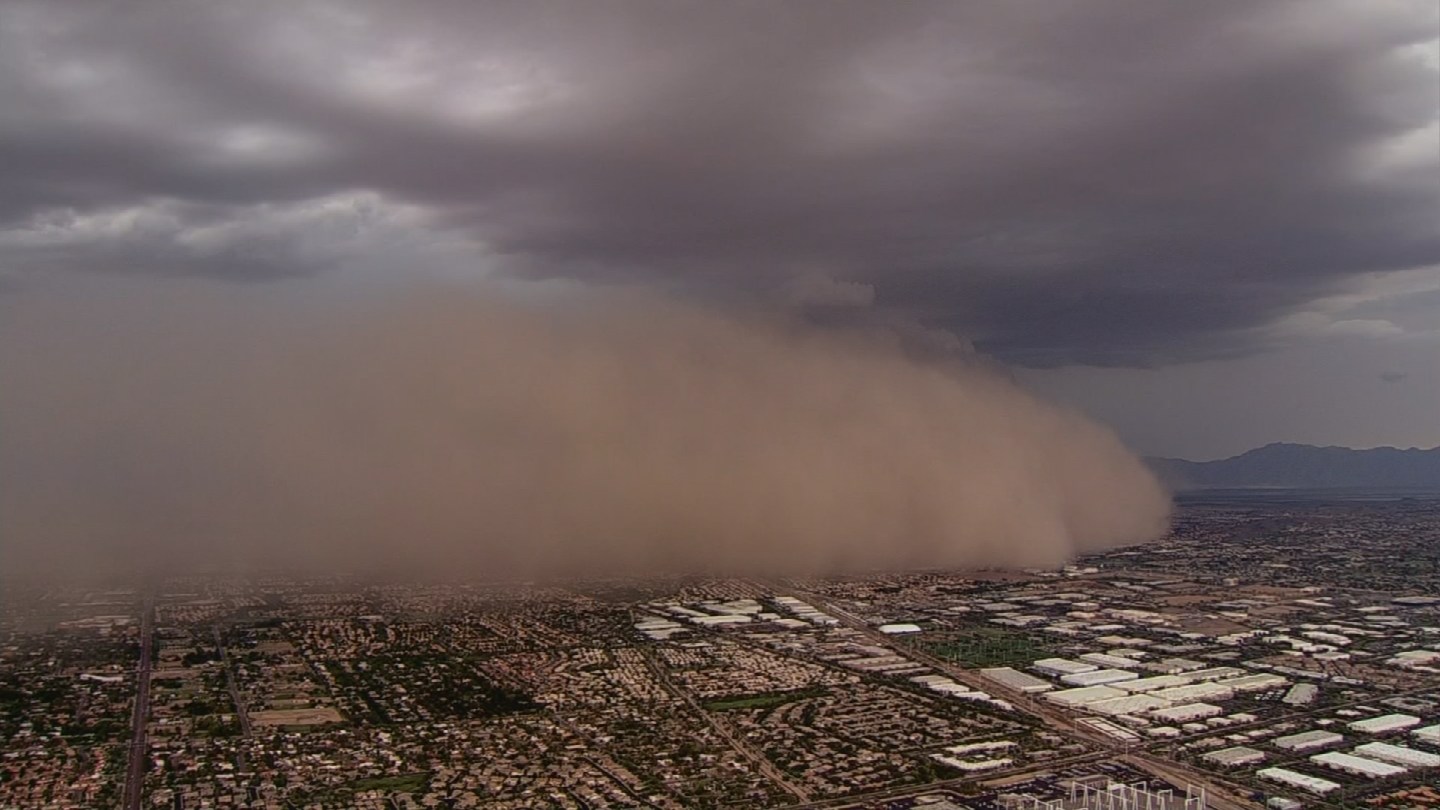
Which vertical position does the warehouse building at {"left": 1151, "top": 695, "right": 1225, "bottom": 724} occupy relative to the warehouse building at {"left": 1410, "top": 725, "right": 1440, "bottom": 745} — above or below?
below

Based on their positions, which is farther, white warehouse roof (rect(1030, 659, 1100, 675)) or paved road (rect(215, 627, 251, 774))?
white warehouse roof (rect(1030, 659, 1100, 675))

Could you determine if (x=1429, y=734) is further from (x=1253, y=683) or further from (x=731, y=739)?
(x=731, y=739)

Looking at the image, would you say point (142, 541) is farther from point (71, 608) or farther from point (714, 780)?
point (714, 780)

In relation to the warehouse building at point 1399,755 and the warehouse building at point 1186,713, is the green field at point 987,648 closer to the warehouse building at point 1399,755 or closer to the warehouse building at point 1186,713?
the warehouse building at point 1186,713

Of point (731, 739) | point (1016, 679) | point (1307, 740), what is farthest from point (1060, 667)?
point (731, 739)

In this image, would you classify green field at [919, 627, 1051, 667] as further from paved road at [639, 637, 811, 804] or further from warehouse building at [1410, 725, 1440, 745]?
warehouse building at [1410, 725, 1440, 745]

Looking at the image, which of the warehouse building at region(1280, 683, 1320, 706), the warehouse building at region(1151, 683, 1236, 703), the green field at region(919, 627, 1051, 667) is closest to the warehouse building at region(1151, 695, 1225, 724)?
the warehouse building at region(1151, 683, 1236, 703)

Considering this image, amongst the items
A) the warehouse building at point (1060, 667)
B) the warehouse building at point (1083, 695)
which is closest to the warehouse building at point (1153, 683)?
the warehouse building at point (1083, 695)
